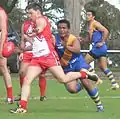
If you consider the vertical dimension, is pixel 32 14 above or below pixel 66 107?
above

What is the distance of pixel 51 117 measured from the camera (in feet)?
31.1

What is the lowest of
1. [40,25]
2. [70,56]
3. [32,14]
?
[70,56]

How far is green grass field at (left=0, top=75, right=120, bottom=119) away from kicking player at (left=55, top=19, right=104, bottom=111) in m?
0.36

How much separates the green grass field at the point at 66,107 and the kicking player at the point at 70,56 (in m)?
0.36

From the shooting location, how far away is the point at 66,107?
1120cm

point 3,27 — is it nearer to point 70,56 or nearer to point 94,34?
point 70,56

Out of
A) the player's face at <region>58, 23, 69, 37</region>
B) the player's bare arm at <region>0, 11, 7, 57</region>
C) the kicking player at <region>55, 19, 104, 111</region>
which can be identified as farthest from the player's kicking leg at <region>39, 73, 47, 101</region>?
the player's face at <region>58, 23, 69, 37</region>

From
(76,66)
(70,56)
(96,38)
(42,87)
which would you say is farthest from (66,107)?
(96,38)

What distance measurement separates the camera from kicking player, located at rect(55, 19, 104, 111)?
10312 millimetres

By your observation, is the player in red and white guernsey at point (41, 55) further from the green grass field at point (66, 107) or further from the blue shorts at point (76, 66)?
the blue shorts at point (76, 66)

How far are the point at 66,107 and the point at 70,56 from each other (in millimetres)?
1118

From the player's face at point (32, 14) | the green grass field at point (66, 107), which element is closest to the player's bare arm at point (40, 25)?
the player's face at point (32, 14)

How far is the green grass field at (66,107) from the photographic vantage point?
962cm

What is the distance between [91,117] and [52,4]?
58385 millimetres
